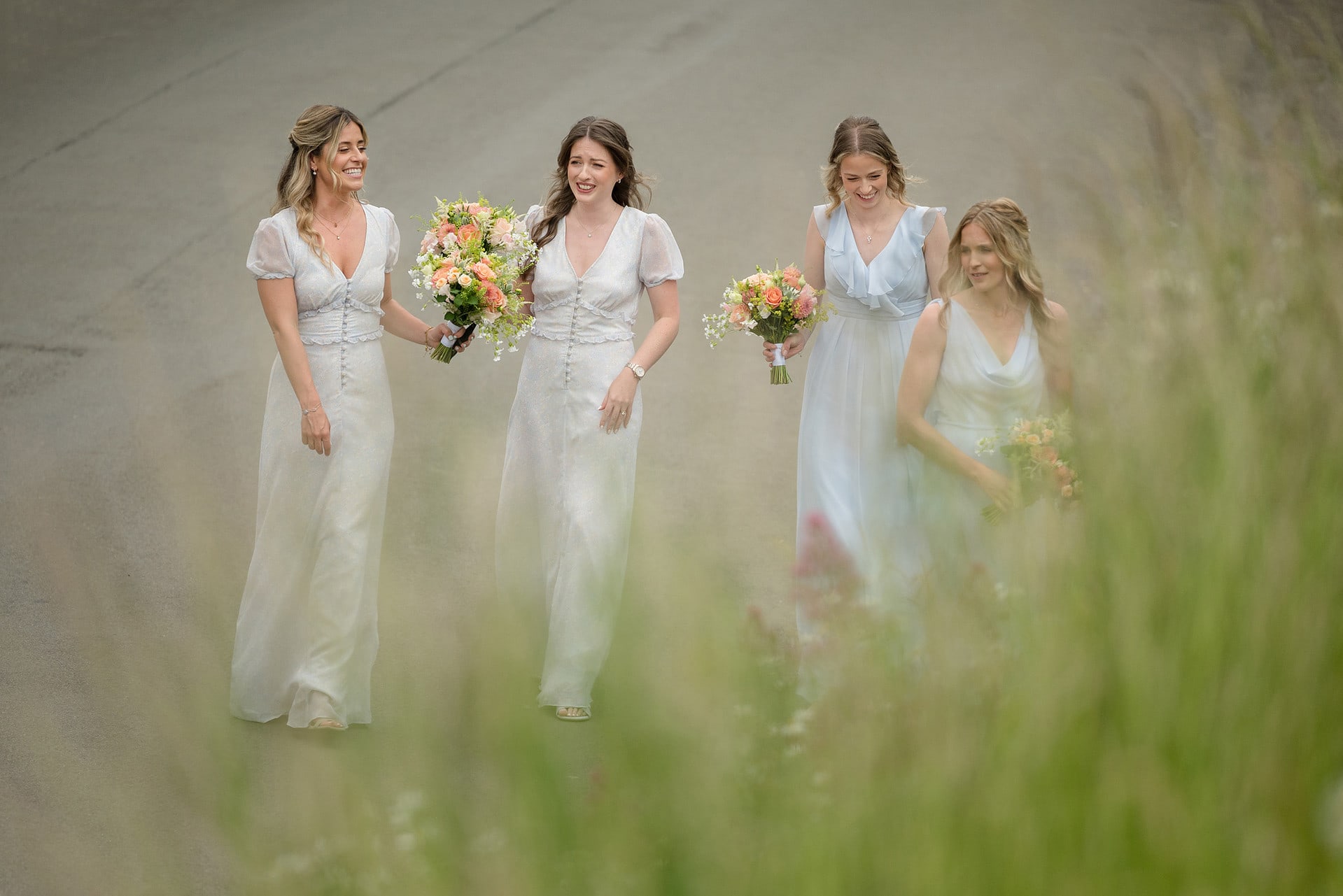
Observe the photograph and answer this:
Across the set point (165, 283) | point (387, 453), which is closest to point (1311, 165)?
point (387, 453)

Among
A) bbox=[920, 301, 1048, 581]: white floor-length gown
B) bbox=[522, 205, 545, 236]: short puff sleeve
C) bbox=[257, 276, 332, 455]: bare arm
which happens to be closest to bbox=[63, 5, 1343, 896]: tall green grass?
bbox=[920, 301, 1048, 581]: white floor-length gown

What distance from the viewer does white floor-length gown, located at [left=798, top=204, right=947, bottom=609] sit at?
545 cm

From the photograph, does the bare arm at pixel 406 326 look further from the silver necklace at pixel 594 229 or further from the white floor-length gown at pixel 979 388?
the white floor-length gown at pixel 979 388

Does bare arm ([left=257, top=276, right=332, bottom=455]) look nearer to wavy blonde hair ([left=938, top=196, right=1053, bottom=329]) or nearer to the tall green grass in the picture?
wavy blonde hair ([left=938, top=196, right=1053, bottom=329])

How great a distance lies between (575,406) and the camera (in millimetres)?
5441

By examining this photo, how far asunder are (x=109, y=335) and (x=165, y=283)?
83 cm

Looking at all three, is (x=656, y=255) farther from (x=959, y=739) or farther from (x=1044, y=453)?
(x=959, y=739)

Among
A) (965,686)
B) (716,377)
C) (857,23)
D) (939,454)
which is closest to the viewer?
(965,686)

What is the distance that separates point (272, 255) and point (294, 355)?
355 millimetres

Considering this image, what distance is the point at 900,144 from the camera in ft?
42.6

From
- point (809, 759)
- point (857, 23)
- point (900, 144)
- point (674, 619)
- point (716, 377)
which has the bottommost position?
point (809, 759)

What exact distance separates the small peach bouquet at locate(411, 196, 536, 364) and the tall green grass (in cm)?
353

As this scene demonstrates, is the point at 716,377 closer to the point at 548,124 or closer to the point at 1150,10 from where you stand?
the point at 548,124

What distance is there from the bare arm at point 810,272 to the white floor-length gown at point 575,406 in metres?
0.51
